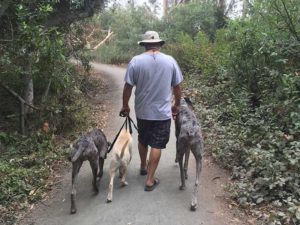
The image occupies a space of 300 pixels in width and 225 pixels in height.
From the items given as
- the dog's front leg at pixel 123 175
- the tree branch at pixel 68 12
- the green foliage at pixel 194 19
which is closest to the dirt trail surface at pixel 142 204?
the dog's front leg at pixel 123 175

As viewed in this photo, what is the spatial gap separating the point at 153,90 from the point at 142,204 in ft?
5.42

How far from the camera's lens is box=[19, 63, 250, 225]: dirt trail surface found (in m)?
5.64

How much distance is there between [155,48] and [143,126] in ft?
3.94

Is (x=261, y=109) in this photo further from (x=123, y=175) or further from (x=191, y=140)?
(x=123, y=175)

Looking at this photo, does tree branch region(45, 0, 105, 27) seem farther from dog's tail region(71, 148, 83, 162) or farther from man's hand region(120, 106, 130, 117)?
dog's tail region(71, 148, 83, 162)

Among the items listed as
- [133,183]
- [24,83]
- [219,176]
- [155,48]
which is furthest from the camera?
[24,83]

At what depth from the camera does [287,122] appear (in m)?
7.62

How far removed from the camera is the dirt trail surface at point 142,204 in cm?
564

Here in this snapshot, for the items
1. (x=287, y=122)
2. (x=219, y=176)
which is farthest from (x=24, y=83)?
(x=287, y=122)

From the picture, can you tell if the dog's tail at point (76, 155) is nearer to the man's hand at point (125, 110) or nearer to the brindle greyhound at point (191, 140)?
the man's hand at point (125, 110)

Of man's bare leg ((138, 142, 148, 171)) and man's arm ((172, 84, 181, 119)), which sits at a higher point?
man's arm ((172, 84, 181, 119))

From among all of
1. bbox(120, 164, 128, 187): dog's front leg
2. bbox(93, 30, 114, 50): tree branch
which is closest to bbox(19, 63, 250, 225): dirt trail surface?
bbox(120, 164, 128, 187): dog's front leg

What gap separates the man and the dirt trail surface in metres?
0.38

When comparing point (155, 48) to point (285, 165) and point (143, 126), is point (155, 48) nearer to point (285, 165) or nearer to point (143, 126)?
point (143, 126)
